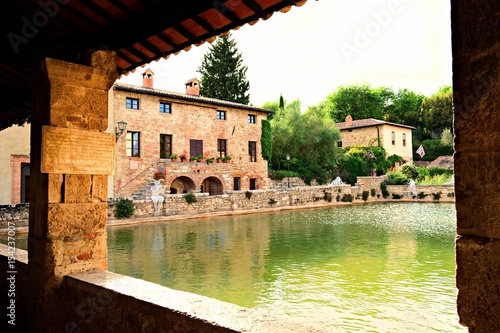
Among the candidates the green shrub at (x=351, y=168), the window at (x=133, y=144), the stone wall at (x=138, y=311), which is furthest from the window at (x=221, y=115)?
the stone wall at (x=138, y=311)

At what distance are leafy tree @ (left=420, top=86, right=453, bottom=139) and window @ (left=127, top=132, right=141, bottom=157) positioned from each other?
36.5 m

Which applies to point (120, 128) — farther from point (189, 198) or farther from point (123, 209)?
point (189, 198)

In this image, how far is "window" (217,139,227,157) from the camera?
2430cm

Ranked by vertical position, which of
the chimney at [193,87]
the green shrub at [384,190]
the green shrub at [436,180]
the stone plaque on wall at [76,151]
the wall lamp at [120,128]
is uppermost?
the chimney at [193,87]

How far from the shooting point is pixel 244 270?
7512mm

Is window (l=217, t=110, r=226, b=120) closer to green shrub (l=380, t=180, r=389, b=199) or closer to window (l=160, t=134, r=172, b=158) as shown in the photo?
window (l=160, t=134, r=172, b=158)

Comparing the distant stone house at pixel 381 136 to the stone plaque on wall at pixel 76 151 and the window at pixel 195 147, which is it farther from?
the stone plaque on wall at pixel 76 151

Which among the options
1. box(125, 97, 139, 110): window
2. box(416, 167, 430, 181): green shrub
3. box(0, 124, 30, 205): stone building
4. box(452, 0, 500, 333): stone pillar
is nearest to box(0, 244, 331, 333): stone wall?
box(452, 0, 500, 333): stone pillar

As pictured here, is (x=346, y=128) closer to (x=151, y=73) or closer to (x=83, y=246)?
(x=151, y=73)

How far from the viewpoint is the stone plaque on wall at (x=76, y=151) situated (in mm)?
3146

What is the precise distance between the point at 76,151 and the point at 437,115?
47457 millimetres

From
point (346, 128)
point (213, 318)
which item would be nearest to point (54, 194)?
point (213, 318)

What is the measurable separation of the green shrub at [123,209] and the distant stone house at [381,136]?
27861 mm

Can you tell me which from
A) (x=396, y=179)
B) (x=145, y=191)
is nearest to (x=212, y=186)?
(x=145, y=191)
